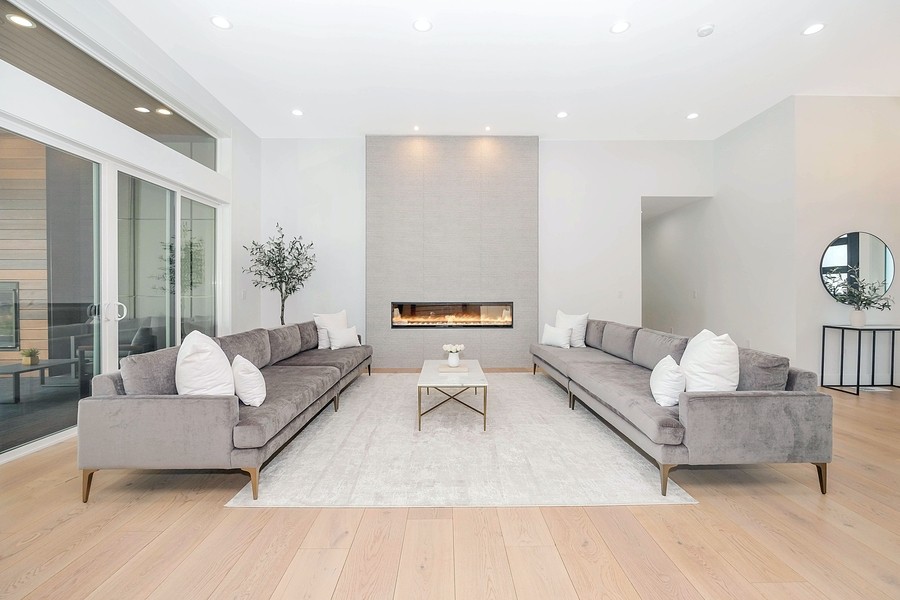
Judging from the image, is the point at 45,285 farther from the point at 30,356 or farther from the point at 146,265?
the point at 146,265

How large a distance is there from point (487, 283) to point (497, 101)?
2453mm

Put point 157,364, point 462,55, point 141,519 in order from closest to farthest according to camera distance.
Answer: point 141,519 < point 157,364 < point 462,55

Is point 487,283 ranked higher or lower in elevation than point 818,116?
lower

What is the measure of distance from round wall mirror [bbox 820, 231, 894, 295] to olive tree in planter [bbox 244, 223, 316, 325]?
6622mm

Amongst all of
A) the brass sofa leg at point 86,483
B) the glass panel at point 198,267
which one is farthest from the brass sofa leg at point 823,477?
the glass panel at point 198,267

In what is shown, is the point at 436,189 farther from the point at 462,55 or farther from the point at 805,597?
the point at 805,597

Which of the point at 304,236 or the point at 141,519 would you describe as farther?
the point at 304,236

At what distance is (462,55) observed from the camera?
3.82 meters

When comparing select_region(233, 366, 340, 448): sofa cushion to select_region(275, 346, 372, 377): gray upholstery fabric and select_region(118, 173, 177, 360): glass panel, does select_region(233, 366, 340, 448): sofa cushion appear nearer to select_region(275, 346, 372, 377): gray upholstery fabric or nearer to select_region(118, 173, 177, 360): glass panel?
select_region(275, 346, 372, 377): gray upholstery fabric

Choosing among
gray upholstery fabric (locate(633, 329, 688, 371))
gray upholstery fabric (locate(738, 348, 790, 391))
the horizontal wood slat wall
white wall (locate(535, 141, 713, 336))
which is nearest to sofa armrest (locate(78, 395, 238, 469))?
the horizontal wood slat wall

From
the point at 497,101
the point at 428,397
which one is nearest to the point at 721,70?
the point at 497,101

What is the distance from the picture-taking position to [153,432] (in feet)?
7.27

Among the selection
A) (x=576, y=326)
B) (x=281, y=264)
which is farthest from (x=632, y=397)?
(x=281, y=264)

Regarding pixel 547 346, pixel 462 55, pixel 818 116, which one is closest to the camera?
pixel 462 55
